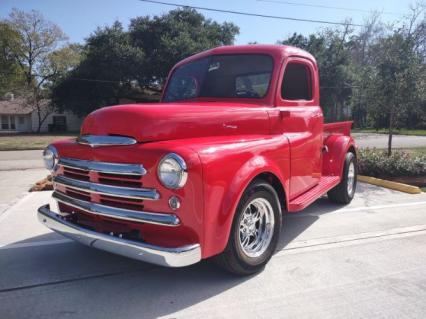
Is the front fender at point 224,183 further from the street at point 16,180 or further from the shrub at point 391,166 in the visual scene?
the shrub at point 391,166

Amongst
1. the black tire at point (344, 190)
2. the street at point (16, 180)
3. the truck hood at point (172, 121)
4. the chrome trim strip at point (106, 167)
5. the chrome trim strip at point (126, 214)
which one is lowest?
the street at point (16, 180)

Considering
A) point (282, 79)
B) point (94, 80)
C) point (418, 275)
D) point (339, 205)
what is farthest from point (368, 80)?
point (94, 80)

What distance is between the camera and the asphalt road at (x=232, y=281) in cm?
314

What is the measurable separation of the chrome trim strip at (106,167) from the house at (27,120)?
43028 millimetres

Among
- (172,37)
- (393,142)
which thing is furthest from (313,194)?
(172,37)

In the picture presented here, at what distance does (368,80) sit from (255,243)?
7952 mm

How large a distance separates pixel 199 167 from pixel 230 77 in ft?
6.04

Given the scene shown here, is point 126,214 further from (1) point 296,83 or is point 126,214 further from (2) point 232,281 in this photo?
(1) point 296,83

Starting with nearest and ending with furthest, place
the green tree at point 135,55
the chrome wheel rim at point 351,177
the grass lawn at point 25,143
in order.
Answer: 1. the chrome wheel rim at point 351,177
2. the grass lawn at point 25,143
3. the green tree at point 135,55

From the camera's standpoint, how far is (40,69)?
4709 cm

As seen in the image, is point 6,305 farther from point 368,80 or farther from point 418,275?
point 368,80

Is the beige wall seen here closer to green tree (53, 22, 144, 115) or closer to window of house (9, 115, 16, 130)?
window of house (9, 115, 16, 130)

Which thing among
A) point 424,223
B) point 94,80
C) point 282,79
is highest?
point 94,80

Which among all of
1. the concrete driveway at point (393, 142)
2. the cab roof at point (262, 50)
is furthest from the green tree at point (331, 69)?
the cab roof at point (262, 50)
